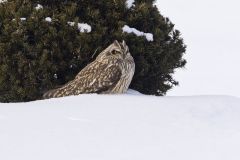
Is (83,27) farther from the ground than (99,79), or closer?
farther from the ground

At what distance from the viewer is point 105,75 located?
788 cm

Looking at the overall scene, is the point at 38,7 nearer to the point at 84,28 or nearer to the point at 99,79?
the point at 84,28

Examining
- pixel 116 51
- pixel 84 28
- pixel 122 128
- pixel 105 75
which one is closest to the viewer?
pixel 122 128

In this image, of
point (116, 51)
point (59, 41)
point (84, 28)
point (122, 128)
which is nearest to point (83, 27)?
point (84, 28)

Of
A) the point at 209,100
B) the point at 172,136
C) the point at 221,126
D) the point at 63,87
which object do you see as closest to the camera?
the point at 172,136

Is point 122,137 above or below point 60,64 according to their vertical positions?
below

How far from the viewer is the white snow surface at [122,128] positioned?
16.5 feet

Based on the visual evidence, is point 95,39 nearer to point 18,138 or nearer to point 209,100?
point 209,100

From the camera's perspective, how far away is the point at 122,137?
17.7 ft

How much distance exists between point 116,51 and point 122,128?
2.23 m

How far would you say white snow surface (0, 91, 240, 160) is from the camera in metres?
5.03

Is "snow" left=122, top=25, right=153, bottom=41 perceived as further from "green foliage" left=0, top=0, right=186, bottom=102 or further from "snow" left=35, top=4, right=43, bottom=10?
"snow" left=35, top=4, right=43, bottom=10

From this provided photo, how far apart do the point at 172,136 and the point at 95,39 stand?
2.77m

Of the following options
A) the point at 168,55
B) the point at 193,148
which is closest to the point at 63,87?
the point at 168,55
